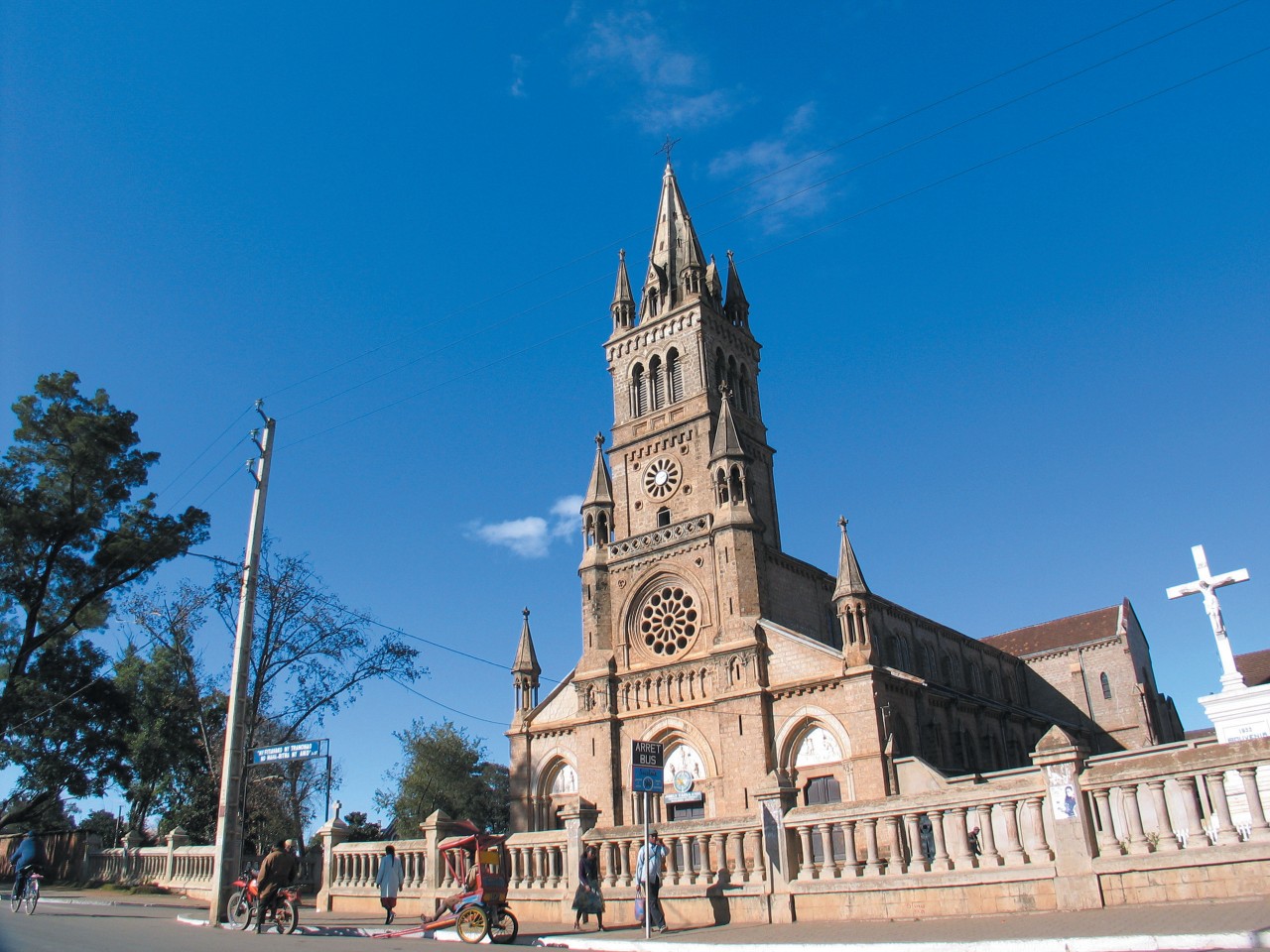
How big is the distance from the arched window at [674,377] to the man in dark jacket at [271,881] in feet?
93.7

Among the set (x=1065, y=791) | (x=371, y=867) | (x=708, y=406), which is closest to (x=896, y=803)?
(x=1065, y=791)

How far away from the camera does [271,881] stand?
573 inches

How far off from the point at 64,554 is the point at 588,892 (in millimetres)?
26082

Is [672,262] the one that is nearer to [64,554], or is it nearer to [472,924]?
[64,554]

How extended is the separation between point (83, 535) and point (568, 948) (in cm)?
2691

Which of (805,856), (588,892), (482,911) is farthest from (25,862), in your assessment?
(805,856)

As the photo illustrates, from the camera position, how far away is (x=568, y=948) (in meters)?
12.7

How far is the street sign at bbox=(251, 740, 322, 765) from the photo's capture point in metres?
16.9

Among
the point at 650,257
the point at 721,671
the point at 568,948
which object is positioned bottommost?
the point at 568,948

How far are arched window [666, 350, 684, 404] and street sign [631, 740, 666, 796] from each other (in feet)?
87.3

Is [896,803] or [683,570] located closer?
[896,803]

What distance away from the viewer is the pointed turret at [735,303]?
150 feet

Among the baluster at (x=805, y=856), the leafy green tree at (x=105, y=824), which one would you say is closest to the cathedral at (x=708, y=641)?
the baluster at (x=805, y=856)

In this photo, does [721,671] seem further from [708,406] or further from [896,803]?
[896,803]
